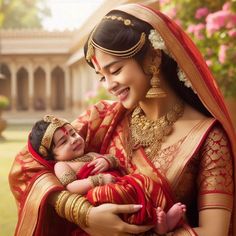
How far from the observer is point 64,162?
156 cm

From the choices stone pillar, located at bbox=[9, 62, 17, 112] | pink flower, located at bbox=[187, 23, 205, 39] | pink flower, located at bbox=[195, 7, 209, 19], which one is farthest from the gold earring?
stone pillar, located at bbox=[9, 62, 17, 112]

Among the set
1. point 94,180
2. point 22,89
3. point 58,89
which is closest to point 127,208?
point 94,180

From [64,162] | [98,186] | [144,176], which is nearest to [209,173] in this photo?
[144,176]

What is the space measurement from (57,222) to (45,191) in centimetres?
15

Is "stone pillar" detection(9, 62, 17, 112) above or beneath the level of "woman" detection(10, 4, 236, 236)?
beneath

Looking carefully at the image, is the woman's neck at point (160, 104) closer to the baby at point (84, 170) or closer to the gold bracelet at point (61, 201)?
the baby at point (84, 170)

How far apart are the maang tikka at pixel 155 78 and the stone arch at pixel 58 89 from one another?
2272cm

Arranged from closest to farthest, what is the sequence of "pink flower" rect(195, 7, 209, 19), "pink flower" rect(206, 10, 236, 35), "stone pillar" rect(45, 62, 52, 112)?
"pink flower" rect(206, 10, 236, 35)
"pink flower" rect(195, 7, 209, 19)
"stone pillar" rect(45, 62, 52, 112)

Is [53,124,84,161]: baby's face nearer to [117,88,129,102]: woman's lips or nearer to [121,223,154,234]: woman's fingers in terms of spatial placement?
[117,88,129,102]: woman's lips

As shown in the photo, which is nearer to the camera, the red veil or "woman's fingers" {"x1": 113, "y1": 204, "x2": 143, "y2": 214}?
"woman's fingers" {"x1": 113, "y1": 204, "x2": 143, "y2": 214}

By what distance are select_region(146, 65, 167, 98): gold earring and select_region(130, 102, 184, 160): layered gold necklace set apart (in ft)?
0.31

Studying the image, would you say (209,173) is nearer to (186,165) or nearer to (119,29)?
(186,165)

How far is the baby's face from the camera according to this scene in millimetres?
1575

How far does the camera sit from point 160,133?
1.55m
